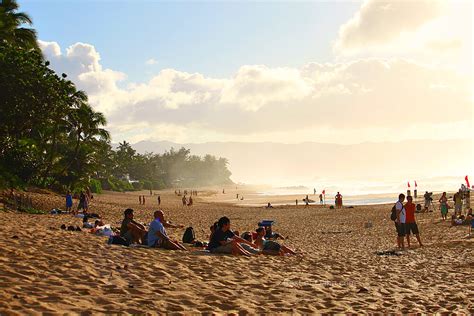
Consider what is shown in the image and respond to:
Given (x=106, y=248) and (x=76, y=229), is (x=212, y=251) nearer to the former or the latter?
(x=106, y=248)

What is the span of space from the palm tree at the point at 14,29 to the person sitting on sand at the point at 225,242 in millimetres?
22697

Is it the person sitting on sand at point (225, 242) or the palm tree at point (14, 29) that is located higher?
the palm tree at point (14, 29)

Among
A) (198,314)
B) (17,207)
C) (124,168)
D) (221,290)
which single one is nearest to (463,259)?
(221,290)

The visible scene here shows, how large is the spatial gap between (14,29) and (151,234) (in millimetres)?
26365

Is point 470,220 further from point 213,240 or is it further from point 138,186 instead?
point 138,186

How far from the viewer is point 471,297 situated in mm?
7480

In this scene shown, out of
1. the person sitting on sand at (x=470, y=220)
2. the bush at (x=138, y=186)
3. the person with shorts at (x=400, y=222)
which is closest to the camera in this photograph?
the person with shorts at (x=400, y=222)

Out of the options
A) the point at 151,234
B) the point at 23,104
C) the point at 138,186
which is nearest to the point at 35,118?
the point at 23,104

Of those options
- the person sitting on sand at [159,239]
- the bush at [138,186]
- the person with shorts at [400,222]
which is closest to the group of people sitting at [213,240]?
the person sitting on sand at [159,239]

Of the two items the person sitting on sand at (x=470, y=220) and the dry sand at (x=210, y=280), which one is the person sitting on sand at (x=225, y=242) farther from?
the person sitting on sand at (x=470, y=220)

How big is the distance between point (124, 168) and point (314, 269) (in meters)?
88.9

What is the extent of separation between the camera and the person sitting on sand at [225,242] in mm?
10977

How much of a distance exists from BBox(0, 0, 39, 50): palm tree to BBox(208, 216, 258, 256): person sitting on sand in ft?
74.5

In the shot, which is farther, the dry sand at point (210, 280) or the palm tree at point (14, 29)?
the palm tree at point (14, 29)
